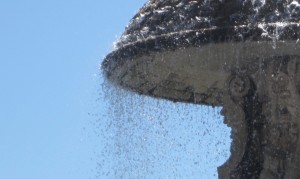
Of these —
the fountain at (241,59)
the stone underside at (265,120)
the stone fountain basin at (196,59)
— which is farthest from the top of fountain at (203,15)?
the stone underside at (265,120)

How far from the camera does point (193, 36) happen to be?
38.9ft

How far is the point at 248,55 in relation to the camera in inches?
481

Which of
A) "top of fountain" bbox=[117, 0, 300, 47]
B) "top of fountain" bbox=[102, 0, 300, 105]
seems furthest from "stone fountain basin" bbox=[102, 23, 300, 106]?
"top of fountain" bbox=[117, 0, 300, 47]

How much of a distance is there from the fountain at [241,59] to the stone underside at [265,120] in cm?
1

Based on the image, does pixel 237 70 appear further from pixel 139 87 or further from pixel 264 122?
pixel 139 87

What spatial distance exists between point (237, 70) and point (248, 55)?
1.81 ft

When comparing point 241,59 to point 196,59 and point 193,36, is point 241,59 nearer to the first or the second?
point 196,59

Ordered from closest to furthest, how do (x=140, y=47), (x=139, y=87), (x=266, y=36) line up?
(x=266, y=36)
(x=140, y=47)
(x=139, y=87)

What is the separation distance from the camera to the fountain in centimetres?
1173

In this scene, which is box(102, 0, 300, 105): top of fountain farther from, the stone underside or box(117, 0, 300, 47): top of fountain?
the stone underside

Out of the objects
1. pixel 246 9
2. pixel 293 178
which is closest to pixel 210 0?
pixel 246 9

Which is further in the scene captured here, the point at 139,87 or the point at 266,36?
the point at 139,87

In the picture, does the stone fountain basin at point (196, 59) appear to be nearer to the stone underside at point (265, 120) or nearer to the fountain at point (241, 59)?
the fountain at point (241, 59)

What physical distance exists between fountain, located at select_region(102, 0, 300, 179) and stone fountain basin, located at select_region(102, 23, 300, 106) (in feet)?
0.04
